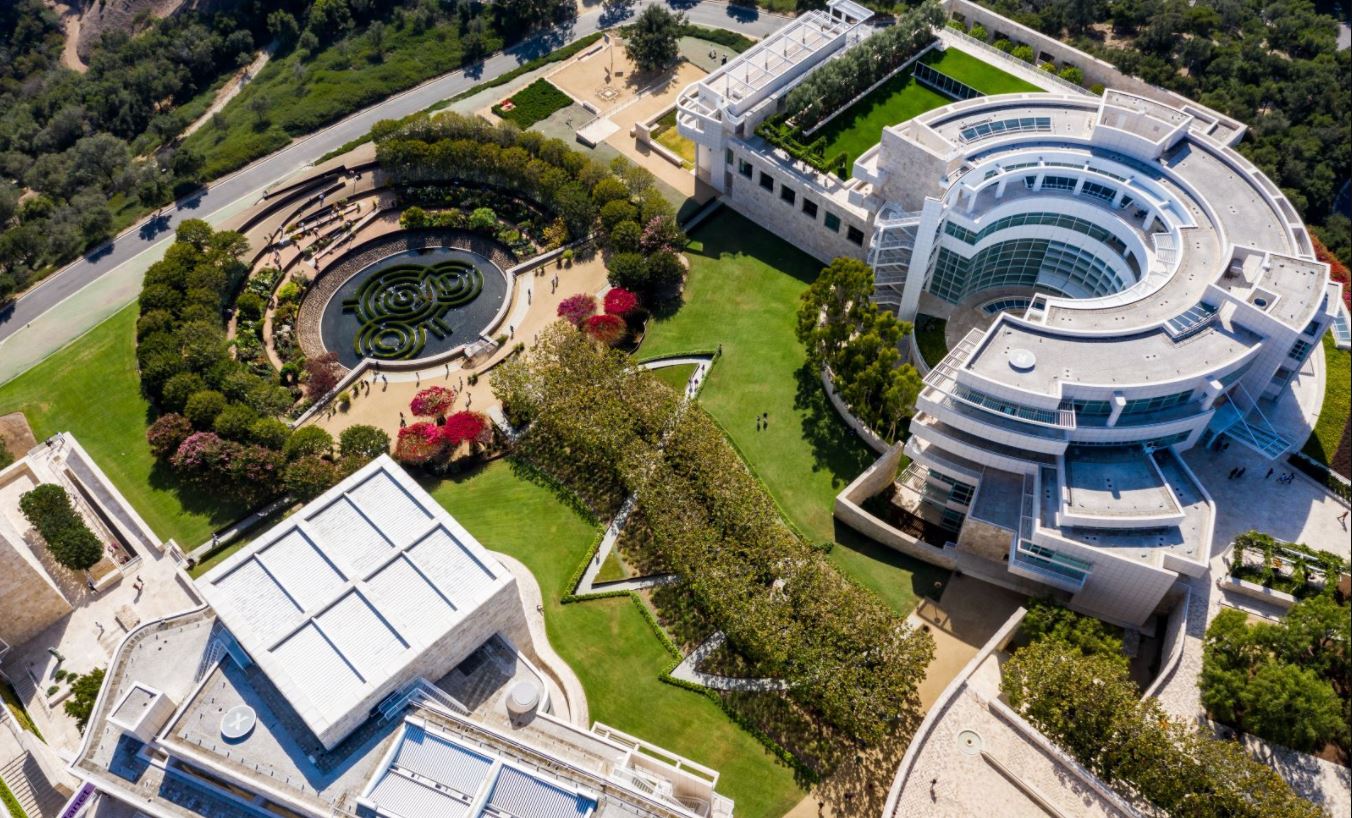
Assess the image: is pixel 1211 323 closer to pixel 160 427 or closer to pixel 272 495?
pixel 272 495

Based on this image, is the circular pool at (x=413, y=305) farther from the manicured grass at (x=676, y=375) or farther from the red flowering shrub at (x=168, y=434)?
the manicured grass at (x=676, y=375)

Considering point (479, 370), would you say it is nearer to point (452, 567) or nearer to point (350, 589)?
point (452, 567)

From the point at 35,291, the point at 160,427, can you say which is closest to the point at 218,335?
the point at 160,427

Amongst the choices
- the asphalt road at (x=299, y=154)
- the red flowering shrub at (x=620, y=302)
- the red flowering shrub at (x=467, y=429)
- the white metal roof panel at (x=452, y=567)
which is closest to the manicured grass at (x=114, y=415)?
the asphalt road at (x=299, y=154)

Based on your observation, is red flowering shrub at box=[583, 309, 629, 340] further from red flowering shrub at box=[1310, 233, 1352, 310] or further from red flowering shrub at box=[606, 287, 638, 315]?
red flowering shrub at box=[1310, 233, 1352, 310]

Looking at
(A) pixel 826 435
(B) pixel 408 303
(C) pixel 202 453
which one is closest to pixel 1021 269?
(A) pixel 826 435

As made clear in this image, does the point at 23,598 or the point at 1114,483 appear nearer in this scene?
the point at 1114,483

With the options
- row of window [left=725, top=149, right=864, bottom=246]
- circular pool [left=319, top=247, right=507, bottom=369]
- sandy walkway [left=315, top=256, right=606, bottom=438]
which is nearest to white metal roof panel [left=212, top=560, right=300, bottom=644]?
sandy walkway [left=315, top=256, right=606, bottom=438]
